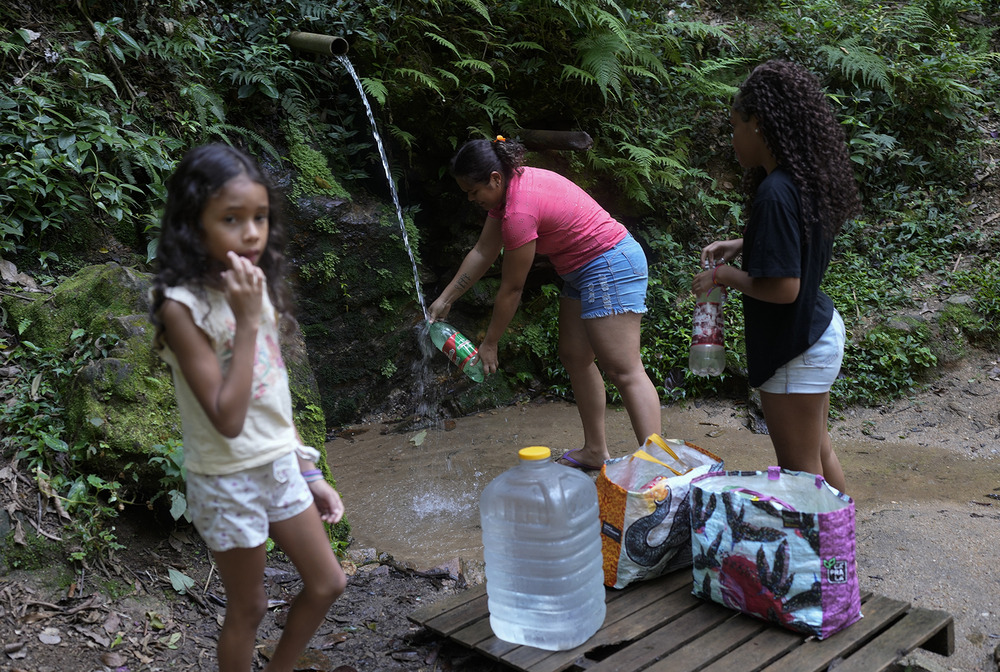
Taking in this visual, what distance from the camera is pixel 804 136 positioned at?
258 cm

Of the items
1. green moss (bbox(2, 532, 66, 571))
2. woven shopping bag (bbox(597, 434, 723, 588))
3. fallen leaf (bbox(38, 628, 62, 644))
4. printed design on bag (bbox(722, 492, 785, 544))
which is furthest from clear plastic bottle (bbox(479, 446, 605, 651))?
green moss (bbox(2, 532, 66, 571))

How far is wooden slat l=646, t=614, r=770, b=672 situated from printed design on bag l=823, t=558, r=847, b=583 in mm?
296

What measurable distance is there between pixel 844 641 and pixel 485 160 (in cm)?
245

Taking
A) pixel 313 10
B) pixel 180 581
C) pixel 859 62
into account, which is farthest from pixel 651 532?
pixel 859 62

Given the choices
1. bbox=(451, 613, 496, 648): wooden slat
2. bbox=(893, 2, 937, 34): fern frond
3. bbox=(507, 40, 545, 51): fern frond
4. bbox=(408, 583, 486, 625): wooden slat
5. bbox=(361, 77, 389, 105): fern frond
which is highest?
bbox=(893, 2, 937, 34): fern frond

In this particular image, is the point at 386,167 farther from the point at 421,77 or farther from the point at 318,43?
the point at 318,43

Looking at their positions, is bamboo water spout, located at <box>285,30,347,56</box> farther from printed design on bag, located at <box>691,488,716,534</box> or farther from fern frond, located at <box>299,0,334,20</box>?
printed design on bag, located at <box>691,488,716,534</box>

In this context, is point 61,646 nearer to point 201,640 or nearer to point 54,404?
point 201,640

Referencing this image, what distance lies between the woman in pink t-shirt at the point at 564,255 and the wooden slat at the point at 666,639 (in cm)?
129

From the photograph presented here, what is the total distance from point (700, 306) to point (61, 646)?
270 cm

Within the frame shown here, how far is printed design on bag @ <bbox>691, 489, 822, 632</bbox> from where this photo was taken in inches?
95.0

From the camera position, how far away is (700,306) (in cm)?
317

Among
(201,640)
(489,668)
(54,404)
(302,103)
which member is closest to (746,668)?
Result: (489,668)

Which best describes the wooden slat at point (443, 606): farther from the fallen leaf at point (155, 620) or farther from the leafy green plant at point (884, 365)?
the leafy green plant at point (884, 365)
